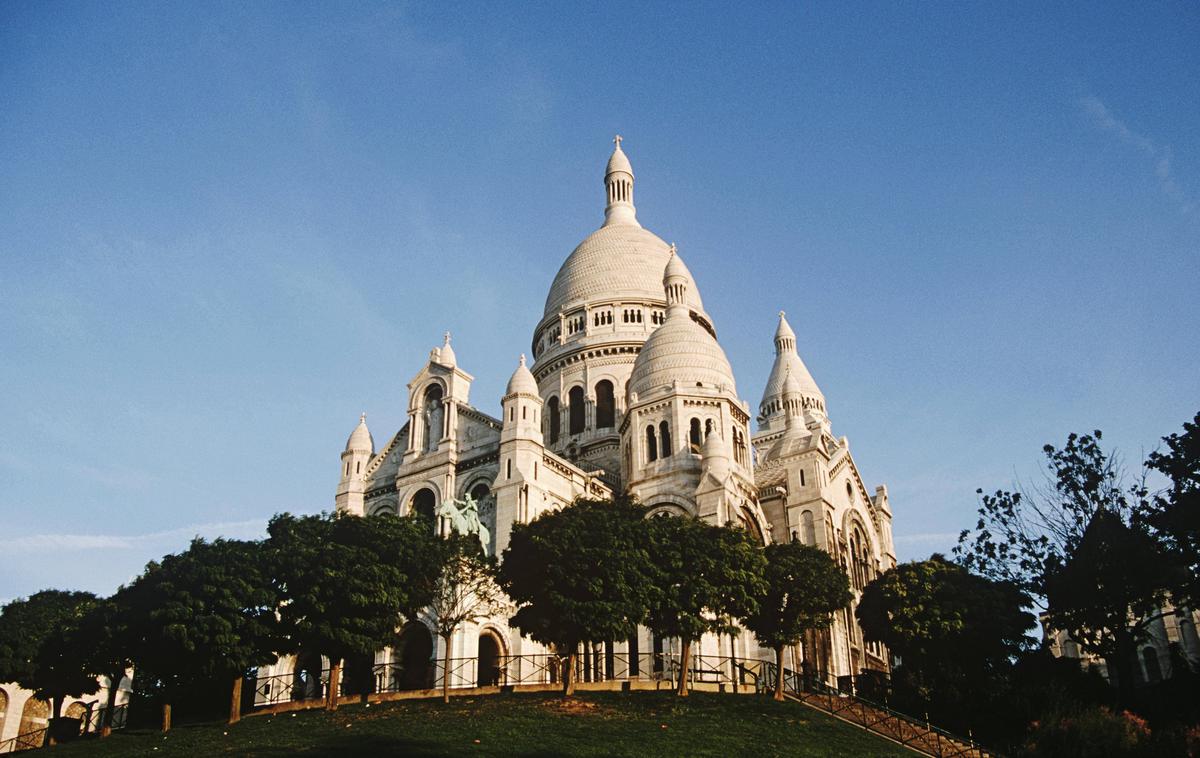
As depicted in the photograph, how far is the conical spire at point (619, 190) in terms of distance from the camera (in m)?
81.2

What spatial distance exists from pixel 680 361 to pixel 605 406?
1042 cm

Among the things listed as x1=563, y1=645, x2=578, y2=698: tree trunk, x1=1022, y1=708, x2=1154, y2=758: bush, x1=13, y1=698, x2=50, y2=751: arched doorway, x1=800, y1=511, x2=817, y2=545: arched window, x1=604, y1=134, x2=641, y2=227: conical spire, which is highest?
x1=604, y1=134, x2=641, y2=227: conical spire

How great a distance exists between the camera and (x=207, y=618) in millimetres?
35219

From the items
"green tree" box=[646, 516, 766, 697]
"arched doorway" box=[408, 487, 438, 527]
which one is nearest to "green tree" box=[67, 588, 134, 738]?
"arched doorway" box=[408, 487, 438, 527]

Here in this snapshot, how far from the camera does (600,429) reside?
65.5 m

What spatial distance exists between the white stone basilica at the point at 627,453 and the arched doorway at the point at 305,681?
3.11m

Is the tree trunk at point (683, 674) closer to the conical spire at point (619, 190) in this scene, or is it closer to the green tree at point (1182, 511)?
the green tree at point (1182, 511)

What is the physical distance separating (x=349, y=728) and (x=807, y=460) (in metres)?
32.8

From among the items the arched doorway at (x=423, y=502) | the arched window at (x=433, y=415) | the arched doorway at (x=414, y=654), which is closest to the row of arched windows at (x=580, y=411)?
the arched window at (x=433, y=415)

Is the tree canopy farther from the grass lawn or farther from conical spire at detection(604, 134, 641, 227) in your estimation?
conical spire at detection(604, 134, 641, 227)

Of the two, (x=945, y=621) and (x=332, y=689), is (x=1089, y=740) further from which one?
(x=332, y=689)

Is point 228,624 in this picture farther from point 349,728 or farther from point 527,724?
point 527,724

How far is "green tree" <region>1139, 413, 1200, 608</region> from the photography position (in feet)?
Result: 130

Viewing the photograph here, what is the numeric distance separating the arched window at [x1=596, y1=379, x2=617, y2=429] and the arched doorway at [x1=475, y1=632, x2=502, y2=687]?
847 inches
